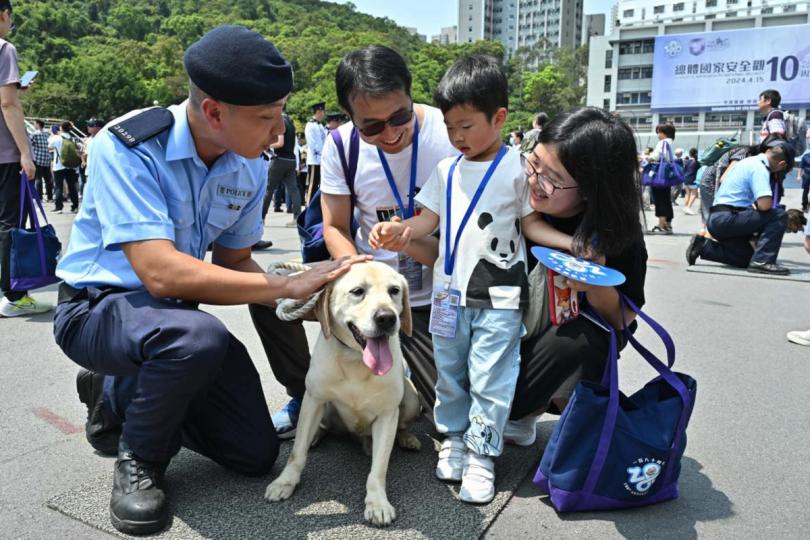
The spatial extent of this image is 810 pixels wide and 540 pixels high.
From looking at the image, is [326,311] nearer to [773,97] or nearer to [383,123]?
[383,123]

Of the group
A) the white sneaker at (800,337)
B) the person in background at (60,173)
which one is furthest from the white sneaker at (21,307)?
the person in background at (60,173)

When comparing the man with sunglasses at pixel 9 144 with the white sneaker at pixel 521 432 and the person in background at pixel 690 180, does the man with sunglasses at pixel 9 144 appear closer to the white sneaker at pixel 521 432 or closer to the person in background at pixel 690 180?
the white sneaker at pixel 521 432

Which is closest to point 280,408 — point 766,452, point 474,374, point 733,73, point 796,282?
point 474,374

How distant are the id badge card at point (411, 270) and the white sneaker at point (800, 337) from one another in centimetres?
356

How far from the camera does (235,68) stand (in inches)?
87.4

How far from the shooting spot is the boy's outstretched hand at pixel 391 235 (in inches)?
101

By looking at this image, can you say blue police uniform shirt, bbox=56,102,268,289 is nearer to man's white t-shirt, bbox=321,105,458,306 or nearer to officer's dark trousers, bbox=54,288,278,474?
officer's dark trousers, bbox=54,288,278,474

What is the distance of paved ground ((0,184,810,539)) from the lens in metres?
2.37

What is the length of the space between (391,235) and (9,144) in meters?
3.89

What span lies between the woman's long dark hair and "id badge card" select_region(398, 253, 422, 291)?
0.93 metres

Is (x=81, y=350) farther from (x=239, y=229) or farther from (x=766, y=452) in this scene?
(x=766, y=452)

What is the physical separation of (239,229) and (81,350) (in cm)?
88

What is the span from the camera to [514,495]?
102 inches

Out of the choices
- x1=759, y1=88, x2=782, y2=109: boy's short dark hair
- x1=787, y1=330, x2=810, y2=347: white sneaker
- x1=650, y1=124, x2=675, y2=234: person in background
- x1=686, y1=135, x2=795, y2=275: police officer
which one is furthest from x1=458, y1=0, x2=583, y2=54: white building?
x1=787, y1=330, x2=810, y2=347: white sneaker
